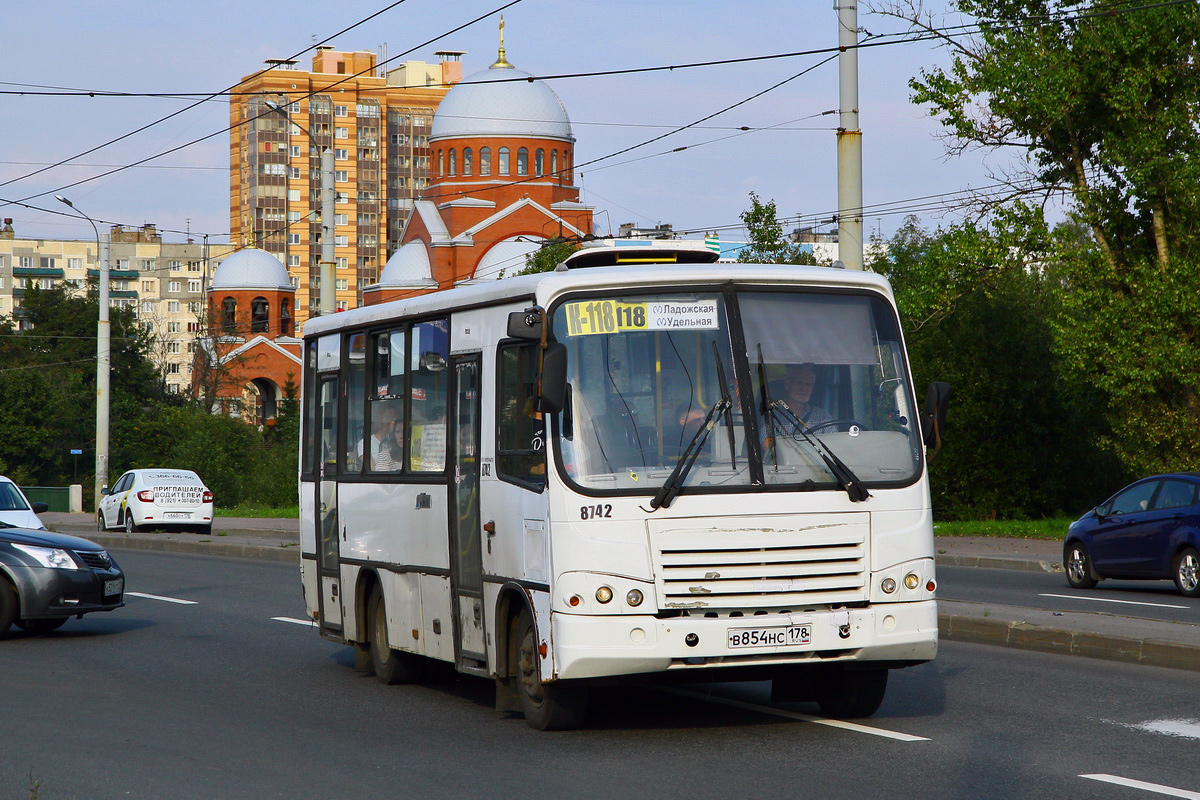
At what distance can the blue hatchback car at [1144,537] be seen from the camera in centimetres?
1799

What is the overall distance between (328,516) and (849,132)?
7.89 m

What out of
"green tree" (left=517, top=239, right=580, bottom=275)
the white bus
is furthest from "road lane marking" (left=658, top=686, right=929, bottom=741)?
"green tree" (left=517, top=239, right=580, bottom=275)

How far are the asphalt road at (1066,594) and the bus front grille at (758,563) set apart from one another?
580 cm

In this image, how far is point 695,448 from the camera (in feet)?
27.4

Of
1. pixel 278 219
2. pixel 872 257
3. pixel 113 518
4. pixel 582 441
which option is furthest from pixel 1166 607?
pixel 278 219

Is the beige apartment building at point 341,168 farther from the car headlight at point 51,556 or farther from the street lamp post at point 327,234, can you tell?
the car headlight at point 51,556

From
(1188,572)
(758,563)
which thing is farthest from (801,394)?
(1188,572)

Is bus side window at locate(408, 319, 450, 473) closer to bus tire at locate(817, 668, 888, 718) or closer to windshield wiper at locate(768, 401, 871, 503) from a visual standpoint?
windshield wiper at locate(768, 401, 871, 503)

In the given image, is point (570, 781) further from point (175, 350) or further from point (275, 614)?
point (175, 350)

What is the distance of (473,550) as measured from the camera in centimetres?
952

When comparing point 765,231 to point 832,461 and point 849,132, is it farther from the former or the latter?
point 832,461

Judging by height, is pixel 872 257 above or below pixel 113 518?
above

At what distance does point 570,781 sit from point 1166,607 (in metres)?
10.9

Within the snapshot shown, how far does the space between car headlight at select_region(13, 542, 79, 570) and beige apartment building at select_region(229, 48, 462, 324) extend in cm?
13936
